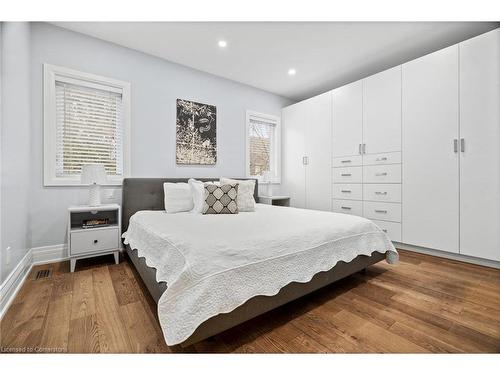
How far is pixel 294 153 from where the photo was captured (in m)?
4.42

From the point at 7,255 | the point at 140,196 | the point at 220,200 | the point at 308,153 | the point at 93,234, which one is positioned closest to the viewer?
the point at 7,255

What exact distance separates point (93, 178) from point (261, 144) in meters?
2.87

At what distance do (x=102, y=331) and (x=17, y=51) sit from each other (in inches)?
94.9

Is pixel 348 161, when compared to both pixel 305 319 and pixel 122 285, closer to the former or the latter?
pixel 305 319

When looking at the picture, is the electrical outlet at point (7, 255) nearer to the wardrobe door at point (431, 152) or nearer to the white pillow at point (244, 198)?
the white pillow at point (244, 198)

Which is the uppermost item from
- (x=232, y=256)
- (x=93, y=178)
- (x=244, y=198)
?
(x=93, y=178)

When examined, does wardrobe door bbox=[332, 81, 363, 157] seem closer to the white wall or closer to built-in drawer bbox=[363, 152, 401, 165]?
built-in drawer bbox=[363, 152, 401, 165]

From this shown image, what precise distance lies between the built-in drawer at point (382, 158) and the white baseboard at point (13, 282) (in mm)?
3921

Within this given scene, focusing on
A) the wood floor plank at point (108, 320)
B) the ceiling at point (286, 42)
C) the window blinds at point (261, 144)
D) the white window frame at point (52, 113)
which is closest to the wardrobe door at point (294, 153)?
the window blinds at point (261, 144)

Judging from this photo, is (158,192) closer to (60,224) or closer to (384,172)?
(60,224)

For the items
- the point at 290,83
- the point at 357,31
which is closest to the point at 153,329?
the point at 357,31

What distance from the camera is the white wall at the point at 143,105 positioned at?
2418 mm

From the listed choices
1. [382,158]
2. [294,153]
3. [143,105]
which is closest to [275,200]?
[294,153]

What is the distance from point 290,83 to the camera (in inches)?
159
